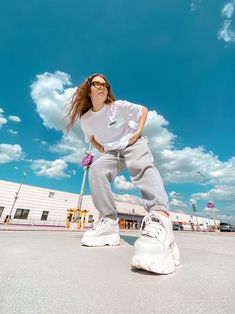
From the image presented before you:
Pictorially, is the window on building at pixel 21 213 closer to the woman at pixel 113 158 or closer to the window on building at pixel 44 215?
the window on building at pixel 44 215

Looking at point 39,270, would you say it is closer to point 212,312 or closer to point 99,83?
point 212,312

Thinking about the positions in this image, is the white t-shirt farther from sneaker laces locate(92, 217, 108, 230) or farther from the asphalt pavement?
the asphalt pavement

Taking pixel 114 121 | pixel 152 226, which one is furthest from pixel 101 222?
pixel 114 121

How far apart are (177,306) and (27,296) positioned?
434 millimetres

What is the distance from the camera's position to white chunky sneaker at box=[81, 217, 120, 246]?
159cm

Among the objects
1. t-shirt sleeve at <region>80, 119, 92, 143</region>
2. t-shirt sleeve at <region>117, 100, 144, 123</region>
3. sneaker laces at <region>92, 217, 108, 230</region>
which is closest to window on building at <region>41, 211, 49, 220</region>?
t-shirt sleeve at <region>80, 119, 92, 143</region>

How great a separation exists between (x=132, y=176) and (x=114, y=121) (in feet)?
2.11

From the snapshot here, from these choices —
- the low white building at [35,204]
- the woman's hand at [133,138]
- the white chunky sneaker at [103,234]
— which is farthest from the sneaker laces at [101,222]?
the low white building at [35,204]

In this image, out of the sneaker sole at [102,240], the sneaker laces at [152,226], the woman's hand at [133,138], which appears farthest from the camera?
the woman's hand at [133,138]

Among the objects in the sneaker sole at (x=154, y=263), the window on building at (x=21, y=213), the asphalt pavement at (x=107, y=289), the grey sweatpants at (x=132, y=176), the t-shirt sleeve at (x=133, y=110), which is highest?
the window on building at (x=21, y=213)

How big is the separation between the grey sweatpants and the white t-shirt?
143 millimetres

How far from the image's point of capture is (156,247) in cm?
93

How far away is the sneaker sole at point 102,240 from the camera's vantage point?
1.58 meters

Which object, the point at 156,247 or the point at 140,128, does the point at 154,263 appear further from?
the point at 140,128
